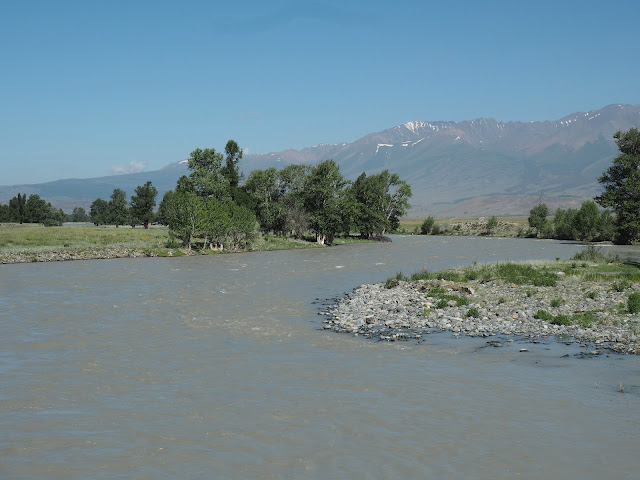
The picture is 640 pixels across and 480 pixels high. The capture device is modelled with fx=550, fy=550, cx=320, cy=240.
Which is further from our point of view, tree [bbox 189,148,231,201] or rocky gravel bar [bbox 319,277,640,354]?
tree [bbox 189,148,231,201]

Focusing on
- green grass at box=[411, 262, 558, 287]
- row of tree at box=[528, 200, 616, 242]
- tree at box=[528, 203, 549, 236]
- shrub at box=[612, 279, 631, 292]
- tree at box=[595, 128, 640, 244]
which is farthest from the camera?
tree at box=[528, 203, 549, 236]

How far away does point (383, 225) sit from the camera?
386ft

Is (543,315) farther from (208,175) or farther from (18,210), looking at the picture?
(18,210)

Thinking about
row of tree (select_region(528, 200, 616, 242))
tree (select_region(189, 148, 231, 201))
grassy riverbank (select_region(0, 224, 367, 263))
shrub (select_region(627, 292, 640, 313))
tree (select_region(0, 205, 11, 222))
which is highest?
tree (select_region(189, 148, 231, 201))

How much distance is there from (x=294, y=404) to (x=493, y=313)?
1393cm

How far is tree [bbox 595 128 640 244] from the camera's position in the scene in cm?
9119

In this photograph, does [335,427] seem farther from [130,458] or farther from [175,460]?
[130,458]

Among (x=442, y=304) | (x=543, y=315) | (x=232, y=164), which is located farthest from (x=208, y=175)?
(x=543, y=315)

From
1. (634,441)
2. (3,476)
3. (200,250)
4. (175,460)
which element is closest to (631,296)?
(634,441)

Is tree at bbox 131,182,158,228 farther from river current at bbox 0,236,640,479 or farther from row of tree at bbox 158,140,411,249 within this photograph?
river current at bbox 0,236,640,479

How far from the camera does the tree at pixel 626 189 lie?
299 feet

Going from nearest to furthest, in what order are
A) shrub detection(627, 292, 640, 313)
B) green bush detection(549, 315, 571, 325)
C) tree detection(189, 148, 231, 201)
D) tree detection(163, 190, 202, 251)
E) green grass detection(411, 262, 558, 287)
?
green bush detection(549, 315, 571, 325) → shrub detection(627, 292, 640, 313) → green grass detection(411, 262, 558, 287) → tree detection(163, 190, 202, 251) → tree detection(189, 148, 231, 201)

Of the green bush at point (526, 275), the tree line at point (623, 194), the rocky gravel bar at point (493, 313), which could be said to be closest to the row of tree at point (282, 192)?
the tree line at point (623, 194)

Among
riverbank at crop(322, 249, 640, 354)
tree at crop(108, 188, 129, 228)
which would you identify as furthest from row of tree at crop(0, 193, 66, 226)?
riverbank at crop(322, 249, 640, 354)
